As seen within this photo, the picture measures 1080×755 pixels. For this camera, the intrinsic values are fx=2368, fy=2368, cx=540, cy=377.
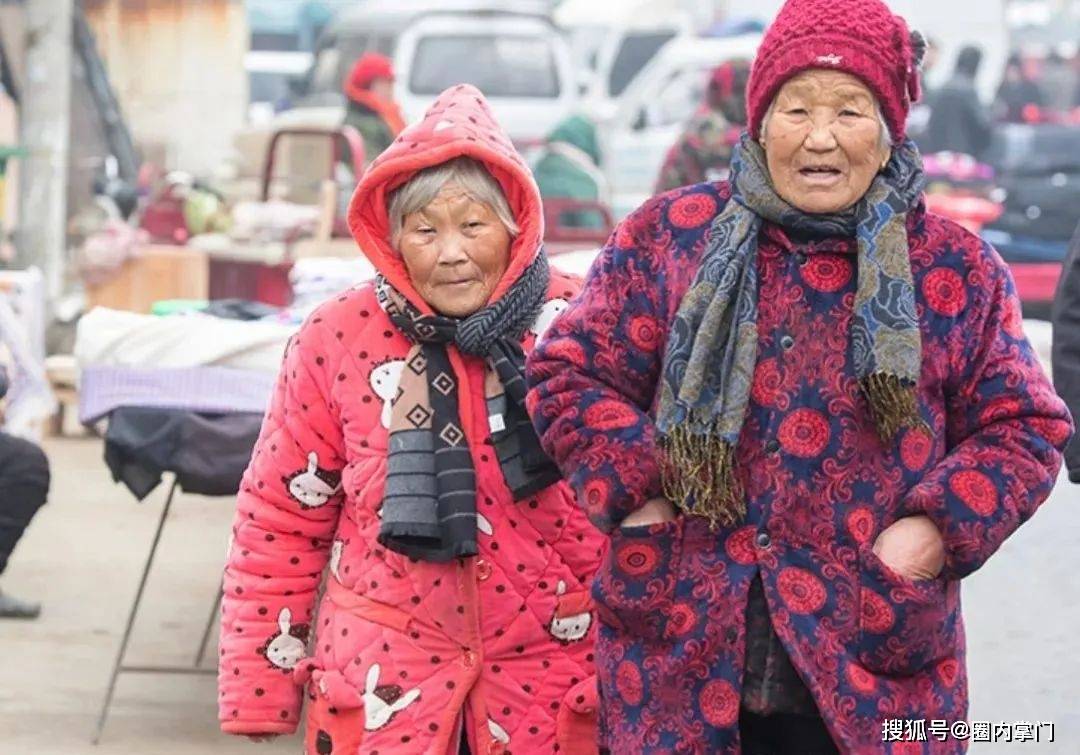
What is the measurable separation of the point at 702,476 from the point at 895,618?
31 cm

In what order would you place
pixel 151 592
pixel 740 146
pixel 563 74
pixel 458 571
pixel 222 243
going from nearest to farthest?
pixel 740 146 → pixel 458 571 → pixel 151 592 → pixel 222 243 → pixel 563 74

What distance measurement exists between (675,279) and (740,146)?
0.21 meters

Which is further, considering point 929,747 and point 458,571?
point 458,571

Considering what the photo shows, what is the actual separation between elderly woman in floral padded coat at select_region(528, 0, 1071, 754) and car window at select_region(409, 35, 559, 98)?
18.8 m

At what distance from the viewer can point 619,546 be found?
3105 mm

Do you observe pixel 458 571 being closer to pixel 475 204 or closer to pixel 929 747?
pixel 475 204

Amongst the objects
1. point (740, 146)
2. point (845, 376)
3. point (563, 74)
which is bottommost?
point (563, 74)

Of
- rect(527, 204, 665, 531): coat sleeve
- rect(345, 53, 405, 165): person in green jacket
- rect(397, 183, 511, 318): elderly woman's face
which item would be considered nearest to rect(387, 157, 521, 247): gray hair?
rect(397, 183, 511, 318): elderly woman's face

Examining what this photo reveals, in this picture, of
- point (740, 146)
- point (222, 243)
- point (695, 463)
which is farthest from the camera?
point (222, 243)

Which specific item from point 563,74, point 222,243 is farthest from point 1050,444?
point 563,74

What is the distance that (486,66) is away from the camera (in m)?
22.1

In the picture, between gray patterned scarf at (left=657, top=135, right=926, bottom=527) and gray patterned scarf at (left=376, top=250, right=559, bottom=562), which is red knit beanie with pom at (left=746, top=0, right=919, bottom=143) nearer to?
gray patterned scarf at (left=657, top=135, right=926, bottom=527)

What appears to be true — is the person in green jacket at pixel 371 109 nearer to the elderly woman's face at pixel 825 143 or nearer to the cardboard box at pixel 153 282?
the cardboard box at pixel 153 282

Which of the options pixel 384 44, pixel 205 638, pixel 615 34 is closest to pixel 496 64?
pixel 384 44
